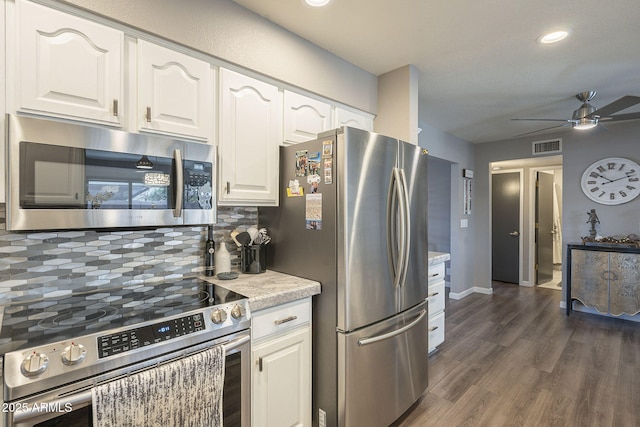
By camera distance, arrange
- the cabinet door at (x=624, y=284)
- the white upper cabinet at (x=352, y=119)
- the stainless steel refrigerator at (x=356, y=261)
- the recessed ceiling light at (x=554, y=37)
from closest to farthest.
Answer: the stainless steel refrigerator at (x=356, y=261) → the recessed ceiling light at (x=554, y=37) → the white upper cabinet at (x=352, y=119) → the cabinet door at (x=624, y=284)

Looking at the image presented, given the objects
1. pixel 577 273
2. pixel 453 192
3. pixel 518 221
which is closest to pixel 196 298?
pixel 453 192

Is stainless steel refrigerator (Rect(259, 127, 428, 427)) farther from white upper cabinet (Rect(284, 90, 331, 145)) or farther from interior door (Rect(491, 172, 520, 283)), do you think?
interior door (Rect(491, 172, 520, 283))

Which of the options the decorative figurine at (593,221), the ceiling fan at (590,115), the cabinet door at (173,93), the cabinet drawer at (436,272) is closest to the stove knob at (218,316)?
the cabinet door at (173,93)

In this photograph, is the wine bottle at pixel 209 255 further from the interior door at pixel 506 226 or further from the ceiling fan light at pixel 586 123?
the interior door at pixel 506 226

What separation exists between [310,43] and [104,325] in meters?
2.11

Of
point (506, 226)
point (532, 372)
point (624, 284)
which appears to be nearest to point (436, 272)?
point (532, 372)

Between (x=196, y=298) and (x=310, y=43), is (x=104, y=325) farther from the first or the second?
(x=310, y=43)

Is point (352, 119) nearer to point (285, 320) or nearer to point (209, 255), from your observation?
point (209, 255)

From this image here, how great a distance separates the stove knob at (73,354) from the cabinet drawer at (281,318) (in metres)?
0.67

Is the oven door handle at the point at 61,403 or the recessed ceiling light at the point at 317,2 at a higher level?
the recessed ceiling light at the point at 317,2

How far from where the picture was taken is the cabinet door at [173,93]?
1.50 metres

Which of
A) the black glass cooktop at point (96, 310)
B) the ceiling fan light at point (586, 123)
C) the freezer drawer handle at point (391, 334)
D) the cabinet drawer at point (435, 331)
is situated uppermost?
the ceiling fan light at point (586, 123)

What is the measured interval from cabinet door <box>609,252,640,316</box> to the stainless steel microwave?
15.6ft

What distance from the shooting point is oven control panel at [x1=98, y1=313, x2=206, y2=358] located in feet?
3.48
